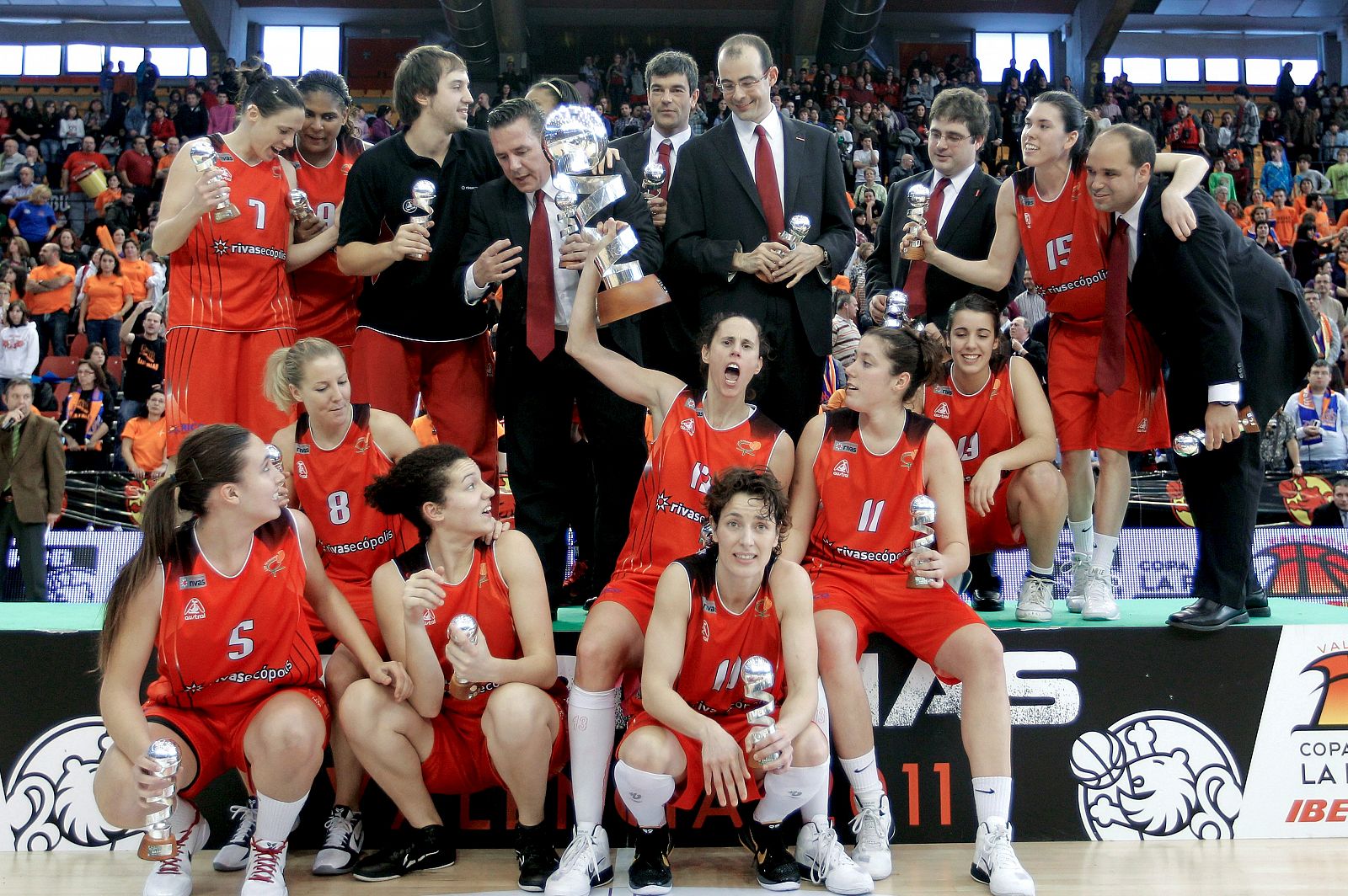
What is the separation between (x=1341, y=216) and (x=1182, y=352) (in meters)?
15.6

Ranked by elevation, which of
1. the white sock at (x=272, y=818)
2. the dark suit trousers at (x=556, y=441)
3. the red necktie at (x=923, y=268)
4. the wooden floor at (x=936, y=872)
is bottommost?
the wooden floor at (x=936, y=872)

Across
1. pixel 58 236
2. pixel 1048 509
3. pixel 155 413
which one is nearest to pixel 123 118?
pixel 58 236

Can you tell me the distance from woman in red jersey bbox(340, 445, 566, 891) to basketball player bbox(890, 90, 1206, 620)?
2.14 metres

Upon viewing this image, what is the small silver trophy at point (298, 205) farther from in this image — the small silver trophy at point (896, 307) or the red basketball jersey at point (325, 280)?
the small silver trophy at point (896, 307)

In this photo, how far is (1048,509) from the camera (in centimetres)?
445

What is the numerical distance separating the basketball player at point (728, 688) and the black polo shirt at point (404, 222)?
166 cm

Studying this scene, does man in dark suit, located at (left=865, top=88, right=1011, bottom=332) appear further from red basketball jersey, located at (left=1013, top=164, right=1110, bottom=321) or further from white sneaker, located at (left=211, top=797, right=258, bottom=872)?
white sneaker, located at (left=211, top=797, right=258, bottom=872)

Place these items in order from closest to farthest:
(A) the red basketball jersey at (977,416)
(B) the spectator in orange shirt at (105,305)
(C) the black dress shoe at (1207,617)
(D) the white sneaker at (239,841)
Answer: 1. (D) the white sneaker at (239,841)
2. (C) the black dress shoe at (1207,617)
3. (A) the red basketball jersey at (977,416)
4. (B) the spectator in orange shirt at (105,305)

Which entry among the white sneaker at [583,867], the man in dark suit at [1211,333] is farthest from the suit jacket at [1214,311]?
the white sneaker at [583,867]

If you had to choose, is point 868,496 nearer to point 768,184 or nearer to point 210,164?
point 768,184

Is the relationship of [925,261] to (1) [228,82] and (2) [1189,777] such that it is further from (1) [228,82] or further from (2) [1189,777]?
(1) [228,82]

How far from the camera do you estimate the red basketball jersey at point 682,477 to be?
4.04 metres

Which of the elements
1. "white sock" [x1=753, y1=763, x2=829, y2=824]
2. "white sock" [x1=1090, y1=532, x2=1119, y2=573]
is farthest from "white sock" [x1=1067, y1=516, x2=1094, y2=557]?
"white sock" [x1=753, y1=763, x2=829, y2=824]

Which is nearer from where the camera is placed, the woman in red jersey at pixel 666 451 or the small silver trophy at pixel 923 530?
the small silver trophy at pixel 923 530
